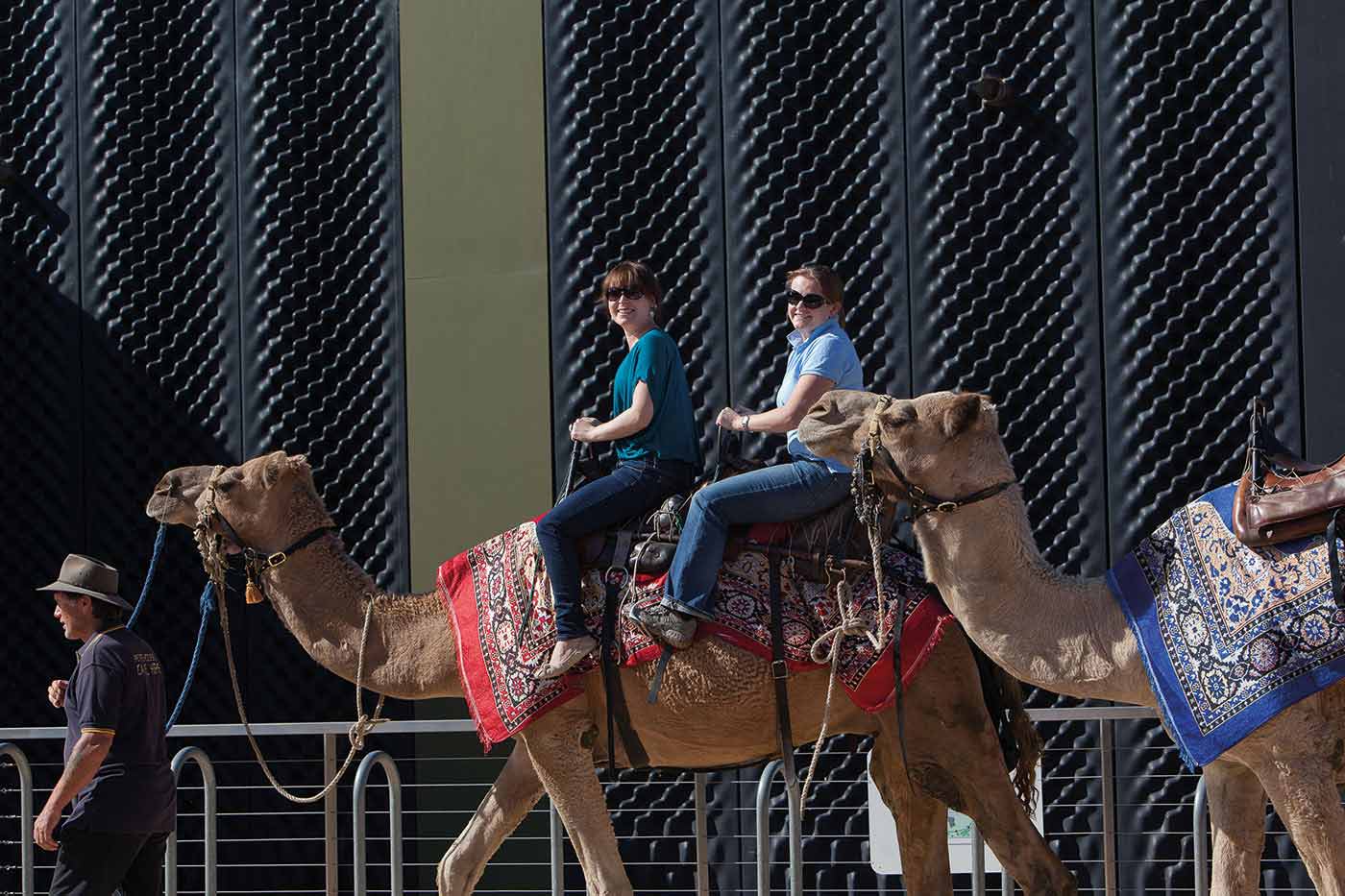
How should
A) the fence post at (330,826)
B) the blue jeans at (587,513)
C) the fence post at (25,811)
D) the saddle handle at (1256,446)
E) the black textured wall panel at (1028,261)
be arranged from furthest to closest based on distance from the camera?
the black textured wall panel at (1028,261) → the fence post at (330,826) → the fence post at (25,811) → the blue jeans at (587,513) → the saddle handle at (1256,446)

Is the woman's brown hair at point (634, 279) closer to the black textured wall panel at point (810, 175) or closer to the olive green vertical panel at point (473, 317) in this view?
the black textured wall panel at point (810, 175)

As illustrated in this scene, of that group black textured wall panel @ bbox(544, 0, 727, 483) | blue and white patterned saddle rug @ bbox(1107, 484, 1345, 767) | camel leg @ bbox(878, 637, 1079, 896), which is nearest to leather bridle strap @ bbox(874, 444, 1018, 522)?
blue and white patterned saddle rug @ bbox(1107, 484, 1345, 767)

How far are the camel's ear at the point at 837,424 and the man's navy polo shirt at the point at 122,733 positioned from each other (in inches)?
107

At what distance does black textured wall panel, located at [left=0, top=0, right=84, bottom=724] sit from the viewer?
10.4m

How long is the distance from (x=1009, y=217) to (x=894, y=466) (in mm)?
3620


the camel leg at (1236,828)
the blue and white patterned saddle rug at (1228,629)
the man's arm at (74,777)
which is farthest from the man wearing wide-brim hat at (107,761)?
the camel leg at (1236,828)

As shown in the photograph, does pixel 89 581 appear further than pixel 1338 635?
Yes

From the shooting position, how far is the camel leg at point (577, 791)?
21.4 ft

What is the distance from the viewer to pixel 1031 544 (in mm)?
5770

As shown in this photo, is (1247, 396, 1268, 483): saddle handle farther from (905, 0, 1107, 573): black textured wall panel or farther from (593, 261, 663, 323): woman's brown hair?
(905, 0, 1107, 573): black textured wall panel

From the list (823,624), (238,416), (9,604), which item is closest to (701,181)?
(238,416)

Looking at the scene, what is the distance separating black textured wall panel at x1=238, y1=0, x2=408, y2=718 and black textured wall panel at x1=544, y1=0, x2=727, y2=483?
90 centimetres

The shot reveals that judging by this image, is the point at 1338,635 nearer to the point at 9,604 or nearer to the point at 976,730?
the point at 976,730

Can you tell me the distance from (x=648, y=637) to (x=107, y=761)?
2.06 metres
